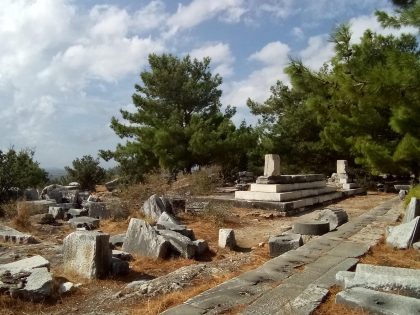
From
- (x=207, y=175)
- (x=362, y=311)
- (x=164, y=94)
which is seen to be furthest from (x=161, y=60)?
(x=362, y=311)

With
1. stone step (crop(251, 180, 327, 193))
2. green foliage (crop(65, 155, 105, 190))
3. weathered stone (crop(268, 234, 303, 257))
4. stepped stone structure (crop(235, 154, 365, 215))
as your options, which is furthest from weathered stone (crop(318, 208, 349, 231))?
green foliage (crop(65, 155, 105, 190))

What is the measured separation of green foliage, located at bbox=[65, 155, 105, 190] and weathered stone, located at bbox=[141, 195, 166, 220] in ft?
43.2

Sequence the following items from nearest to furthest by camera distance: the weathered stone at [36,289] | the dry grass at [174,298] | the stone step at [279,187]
Answer: the dry grass at [174,298]
the weathered stone at [36,289]
the stone step at [279,187]

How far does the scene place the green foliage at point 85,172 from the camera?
21.8m

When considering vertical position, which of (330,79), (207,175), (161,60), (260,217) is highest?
(161,60)

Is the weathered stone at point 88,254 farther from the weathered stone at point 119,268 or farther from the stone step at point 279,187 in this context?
the stone step at point 279,187

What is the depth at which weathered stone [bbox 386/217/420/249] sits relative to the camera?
5.40 m

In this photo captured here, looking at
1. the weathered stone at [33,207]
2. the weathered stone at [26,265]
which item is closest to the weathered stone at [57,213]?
the weathered stone at [33,207]

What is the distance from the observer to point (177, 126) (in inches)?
787

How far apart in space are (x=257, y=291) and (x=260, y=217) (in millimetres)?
7439

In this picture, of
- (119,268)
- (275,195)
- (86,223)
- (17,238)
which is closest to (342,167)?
(275,195)

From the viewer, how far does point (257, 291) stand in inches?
148

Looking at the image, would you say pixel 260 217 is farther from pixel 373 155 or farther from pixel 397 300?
pixel 397 300

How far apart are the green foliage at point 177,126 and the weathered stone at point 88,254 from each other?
13.9 metres
